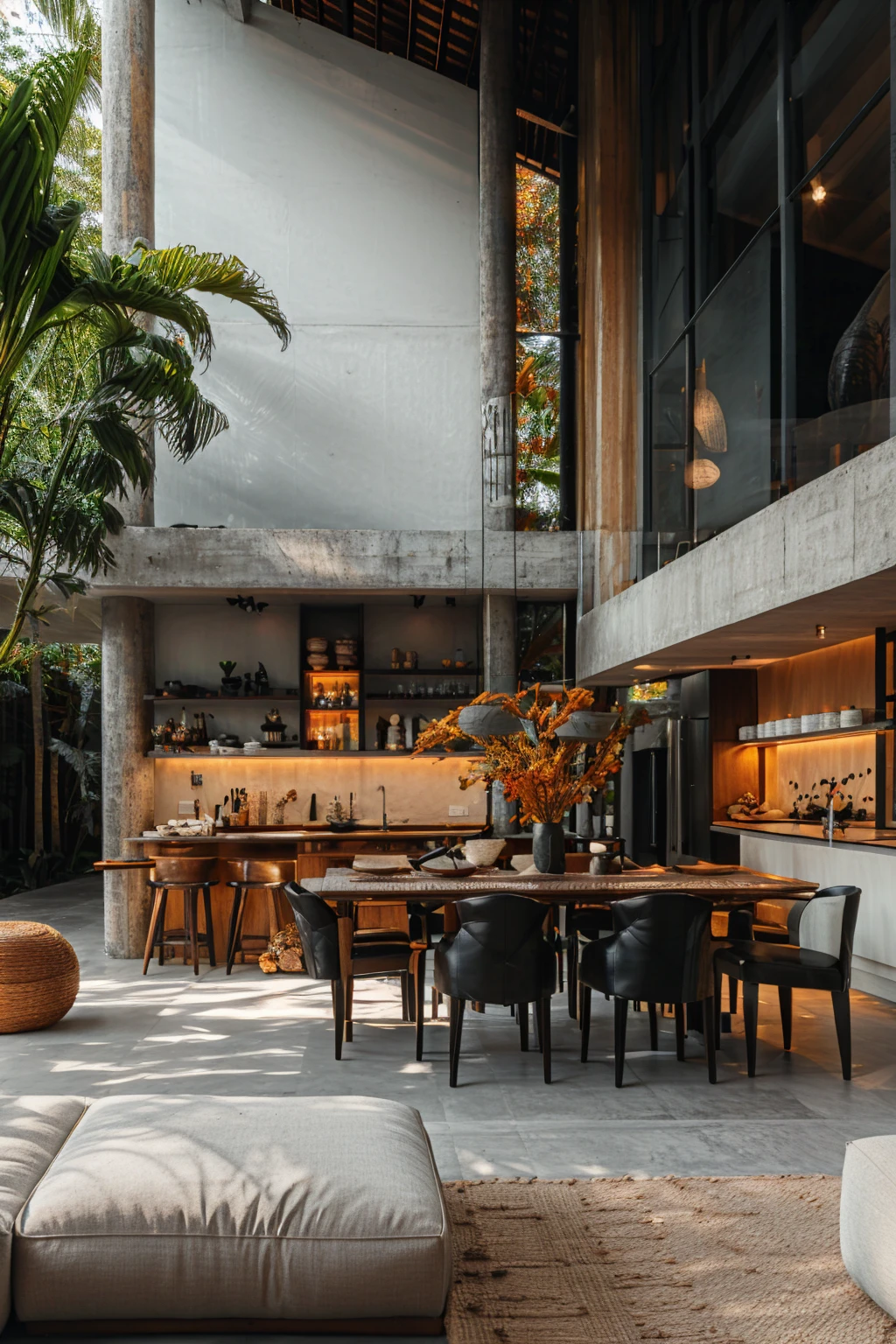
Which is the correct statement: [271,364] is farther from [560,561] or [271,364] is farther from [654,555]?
[654,555]

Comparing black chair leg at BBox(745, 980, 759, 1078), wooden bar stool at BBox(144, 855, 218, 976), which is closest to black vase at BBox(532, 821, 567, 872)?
black chair leg at BBox(745, 980, 759, 1078)

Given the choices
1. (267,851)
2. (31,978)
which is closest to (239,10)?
(267,851)

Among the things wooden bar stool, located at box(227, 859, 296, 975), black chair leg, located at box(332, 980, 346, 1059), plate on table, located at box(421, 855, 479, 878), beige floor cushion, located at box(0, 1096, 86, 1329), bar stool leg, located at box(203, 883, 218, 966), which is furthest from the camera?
bar stool leg, located at box(203, 883, 218, 966)

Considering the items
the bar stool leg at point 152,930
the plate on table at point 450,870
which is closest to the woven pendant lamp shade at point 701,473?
the plate on table at point 450,870

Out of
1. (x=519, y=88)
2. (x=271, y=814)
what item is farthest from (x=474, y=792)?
(x=519, y=88)

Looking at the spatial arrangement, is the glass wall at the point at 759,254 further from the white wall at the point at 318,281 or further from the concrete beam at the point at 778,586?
the white wall at the point at 318,281

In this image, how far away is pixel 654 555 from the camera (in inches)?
303

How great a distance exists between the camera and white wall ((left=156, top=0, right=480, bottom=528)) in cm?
1020

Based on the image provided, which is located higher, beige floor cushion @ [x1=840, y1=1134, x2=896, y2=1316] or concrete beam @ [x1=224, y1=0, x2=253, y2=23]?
concrete beam @ [x1=224, y1=0, x2=253, y2=23]

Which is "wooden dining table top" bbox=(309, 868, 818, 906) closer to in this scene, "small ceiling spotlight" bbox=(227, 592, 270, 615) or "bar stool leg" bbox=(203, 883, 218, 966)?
"bar stool leg" bbox=(203, 883, 218, 966)

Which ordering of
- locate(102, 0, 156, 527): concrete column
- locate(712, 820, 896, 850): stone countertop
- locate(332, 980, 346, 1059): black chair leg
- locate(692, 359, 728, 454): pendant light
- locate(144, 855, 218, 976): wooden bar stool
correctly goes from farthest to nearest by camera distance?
locate(102, 0, 156, 527): concrete column → locate(144, 855, 218, 976): wooden bar stool → locate(712, 820, 896, 850): stone countertop → locate(692, 359, 728, 454): pendant light → locate(332, 980, 346, 1059): black chair leg

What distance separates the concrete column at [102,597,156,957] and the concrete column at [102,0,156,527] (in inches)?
35.0

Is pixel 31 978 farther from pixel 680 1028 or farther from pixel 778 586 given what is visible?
pixel 778 586

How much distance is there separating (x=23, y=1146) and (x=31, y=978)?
3548 mm
